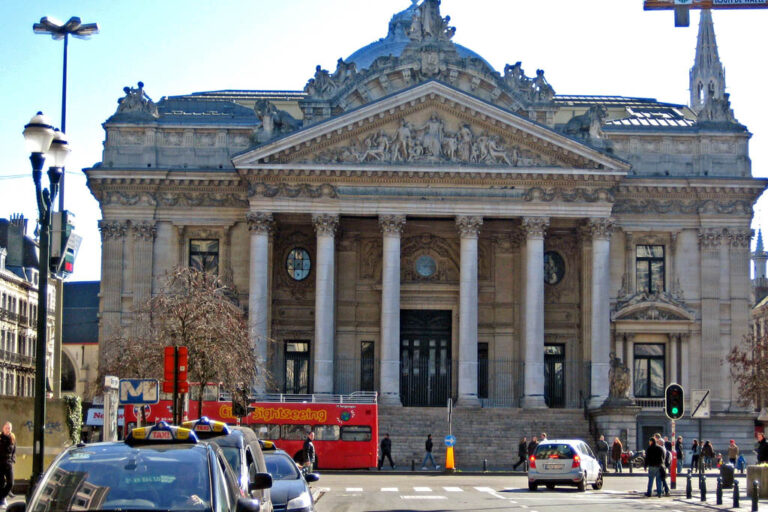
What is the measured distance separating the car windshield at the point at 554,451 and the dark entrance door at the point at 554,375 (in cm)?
2352

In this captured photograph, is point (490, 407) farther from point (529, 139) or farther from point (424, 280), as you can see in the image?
point (529, 139)

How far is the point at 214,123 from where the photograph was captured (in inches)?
2489

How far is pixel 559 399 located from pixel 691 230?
10.2 metres

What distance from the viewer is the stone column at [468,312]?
5766 cm

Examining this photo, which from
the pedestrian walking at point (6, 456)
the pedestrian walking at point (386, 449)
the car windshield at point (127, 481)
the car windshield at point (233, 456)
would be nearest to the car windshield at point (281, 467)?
the pedestrian walking at point (6, 456)

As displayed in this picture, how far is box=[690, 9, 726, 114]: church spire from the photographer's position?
108 m

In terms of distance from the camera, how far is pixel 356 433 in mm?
50312

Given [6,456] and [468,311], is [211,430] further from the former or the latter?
[468,311]

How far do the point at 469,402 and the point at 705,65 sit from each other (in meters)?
60.8

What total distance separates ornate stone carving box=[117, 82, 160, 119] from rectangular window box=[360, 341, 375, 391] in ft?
48.8

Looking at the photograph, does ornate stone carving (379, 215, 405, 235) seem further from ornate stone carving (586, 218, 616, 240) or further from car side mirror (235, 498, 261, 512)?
car side mirror (235, 498, 261, 512)

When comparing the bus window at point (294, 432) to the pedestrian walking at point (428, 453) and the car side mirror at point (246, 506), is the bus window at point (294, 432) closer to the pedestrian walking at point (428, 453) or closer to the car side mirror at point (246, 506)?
the pedestrian walking at point (428, 453)

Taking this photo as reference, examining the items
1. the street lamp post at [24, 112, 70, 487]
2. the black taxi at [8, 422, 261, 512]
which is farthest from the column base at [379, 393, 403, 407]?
the black taxi at [8, 422, 261, 512]

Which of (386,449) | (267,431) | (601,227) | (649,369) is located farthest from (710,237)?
(267,431)
